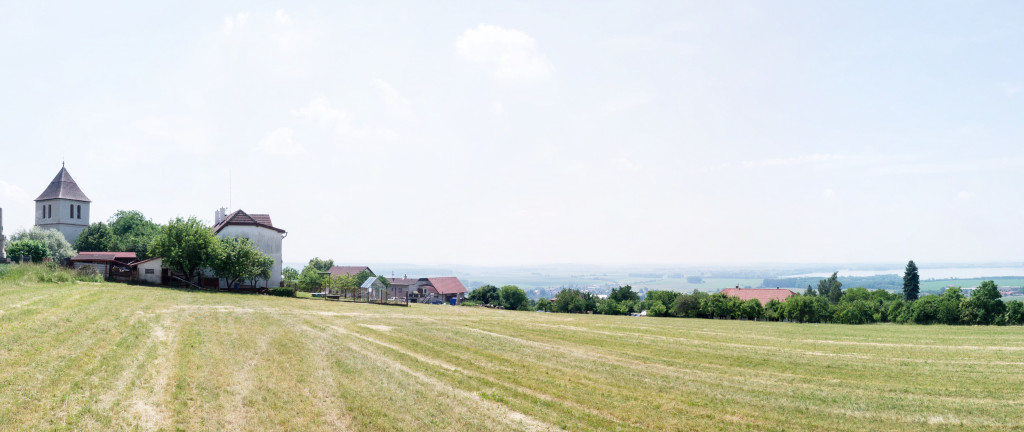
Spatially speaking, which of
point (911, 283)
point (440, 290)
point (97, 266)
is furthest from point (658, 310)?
point (911, 283)

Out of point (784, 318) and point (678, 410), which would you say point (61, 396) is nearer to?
point (678, 410)

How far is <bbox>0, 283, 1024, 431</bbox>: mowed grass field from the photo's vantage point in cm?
1431

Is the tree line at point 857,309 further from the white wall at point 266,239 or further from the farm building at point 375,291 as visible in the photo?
the white wall at point 266,239

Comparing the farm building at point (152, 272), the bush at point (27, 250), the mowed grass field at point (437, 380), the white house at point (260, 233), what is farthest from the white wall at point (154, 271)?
the mowed grass field at point (437, 380)

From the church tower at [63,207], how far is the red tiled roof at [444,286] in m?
79.3

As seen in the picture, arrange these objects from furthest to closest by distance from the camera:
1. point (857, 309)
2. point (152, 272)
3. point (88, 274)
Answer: point (857, 309) < point (152, 272) < point (88, 274)

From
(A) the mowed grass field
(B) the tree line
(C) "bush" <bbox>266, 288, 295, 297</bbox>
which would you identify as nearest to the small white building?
(C) "bush" <bbox>266, 288, 295, 297</bbox>

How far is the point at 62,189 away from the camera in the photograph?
326 ft

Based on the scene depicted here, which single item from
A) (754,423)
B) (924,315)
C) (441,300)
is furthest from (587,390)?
(441,300)

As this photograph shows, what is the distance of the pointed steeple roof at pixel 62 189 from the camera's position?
98.9 meters

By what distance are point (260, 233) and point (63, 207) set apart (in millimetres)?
60288

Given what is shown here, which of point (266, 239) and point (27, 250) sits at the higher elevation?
point (266, 239)

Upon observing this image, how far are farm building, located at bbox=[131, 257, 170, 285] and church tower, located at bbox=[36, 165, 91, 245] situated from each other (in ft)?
182

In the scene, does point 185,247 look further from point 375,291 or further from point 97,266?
point 375,291
